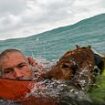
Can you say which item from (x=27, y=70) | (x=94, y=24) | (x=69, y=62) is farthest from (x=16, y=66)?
(x=94, y=24)

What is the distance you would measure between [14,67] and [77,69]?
2.02 m

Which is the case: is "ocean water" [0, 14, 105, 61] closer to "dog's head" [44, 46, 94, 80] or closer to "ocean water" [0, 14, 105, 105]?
"ocean water" [0, 14, 105, 105]

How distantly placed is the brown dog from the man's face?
151 cm

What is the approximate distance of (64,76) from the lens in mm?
5594

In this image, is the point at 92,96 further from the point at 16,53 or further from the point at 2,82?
the point at 16,53

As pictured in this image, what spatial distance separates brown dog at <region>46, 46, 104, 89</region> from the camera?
18.1 feet

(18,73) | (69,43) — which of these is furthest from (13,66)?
(69,43)

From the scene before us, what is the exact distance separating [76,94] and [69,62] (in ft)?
1.63

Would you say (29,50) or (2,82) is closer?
(2,82)

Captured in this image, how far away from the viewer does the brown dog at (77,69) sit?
5.51 metres

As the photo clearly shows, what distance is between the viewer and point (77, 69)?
5574 millimetres

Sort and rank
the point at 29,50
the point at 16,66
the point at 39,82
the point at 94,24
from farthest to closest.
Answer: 1. the point at 94,24
2. the point at 29,50
3. the point at 16,66
4. the point at 39,82

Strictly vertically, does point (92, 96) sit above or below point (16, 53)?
below

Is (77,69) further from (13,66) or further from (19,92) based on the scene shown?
(13,66)
